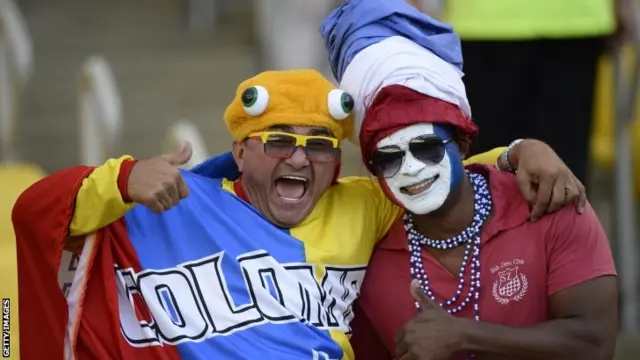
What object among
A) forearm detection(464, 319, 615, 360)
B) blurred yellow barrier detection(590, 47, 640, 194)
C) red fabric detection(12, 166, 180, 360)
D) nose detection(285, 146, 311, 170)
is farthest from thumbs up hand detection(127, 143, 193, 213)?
blurred yellow barrier detection(590, 47, 640, 194)

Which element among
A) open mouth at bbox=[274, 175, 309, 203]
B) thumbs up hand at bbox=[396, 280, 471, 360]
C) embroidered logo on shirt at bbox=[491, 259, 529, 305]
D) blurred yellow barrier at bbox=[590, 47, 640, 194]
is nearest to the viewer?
thumbs up hand at bbox=[396, 280, 471, 360]

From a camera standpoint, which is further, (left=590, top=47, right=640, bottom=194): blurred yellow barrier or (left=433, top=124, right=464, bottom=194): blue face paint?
(left=590, top=47, right=640, bottom=194): blurred yellow barrier

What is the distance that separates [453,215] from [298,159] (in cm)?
35

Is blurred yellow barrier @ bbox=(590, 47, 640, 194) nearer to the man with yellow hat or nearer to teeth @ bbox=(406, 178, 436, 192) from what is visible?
the man with yellow hat

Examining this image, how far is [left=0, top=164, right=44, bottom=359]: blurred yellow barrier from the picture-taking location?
300 cm

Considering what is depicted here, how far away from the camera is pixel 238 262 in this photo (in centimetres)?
274

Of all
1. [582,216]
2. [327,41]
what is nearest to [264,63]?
[327,41]

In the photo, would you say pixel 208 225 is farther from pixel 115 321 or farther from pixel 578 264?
pixel 578 264

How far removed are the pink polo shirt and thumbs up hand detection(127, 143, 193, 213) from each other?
19.0 inches

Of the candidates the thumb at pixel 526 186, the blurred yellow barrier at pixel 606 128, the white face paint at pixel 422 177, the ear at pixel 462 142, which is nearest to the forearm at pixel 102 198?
the white face paint at pixel 422 177

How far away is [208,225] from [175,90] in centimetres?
372

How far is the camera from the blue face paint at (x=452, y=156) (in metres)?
2.65

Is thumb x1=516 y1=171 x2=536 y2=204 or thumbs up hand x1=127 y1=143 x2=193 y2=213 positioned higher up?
thumbs up hand x1=127 y1=143 x2=193 y2=213

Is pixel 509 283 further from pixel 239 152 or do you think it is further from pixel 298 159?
pixel 239 152
